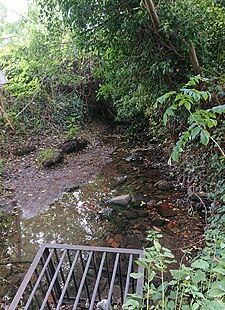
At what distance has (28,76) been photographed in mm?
5391

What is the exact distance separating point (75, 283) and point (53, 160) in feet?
11.1

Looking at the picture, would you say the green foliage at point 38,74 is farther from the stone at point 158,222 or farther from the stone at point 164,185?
the stone at point 158,222

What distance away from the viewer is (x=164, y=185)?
12.3 feet

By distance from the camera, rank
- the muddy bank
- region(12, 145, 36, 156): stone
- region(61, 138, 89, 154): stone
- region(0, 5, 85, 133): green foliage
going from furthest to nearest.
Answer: region(61, 138, 89, 154): stone < region(12, 145, 36, 156): stone < region(0, 5, 85, 133): green foliage < the muddy bank

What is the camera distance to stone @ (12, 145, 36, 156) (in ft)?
17.4

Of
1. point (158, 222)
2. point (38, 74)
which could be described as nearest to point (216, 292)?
point (158, 222)

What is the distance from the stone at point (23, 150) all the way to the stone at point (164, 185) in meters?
3.07

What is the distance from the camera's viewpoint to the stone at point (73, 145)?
5504 millimetres

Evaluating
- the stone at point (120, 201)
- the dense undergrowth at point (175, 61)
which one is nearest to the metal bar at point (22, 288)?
the dense undergrowth at point (175, 61)

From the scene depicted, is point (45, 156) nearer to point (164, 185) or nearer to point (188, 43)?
point (164, 185)

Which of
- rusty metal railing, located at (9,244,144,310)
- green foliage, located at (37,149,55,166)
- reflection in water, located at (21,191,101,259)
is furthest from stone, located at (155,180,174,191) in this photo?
green foliage, located at (37,149,55,166)

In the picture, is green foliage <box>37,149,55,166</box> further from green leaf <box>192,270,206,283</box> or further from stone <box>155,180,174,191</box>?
green leaf <box>192,270,206,283</box>

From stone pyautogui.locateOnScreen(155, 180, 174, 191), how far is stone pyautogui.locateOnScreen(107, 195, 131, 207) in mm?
551

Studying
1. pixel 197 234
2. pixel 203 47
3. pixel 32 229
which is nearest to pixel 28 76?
pixel 32 229
